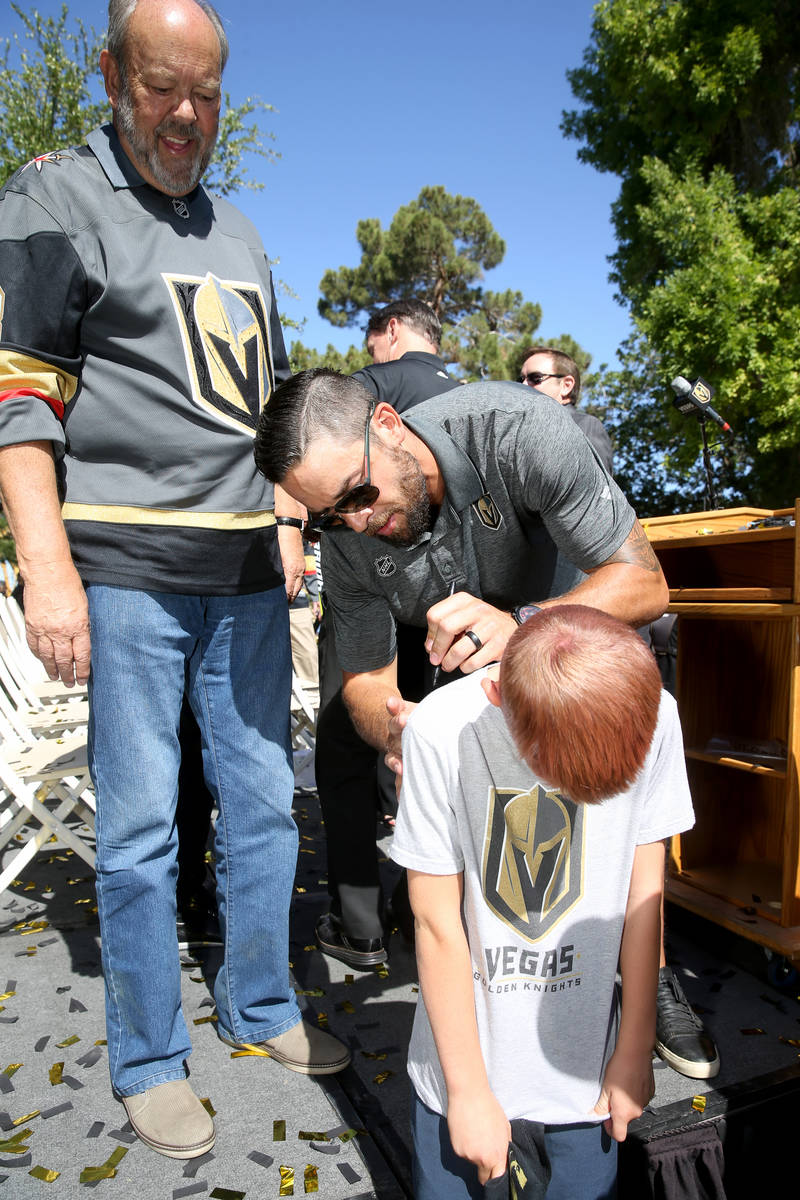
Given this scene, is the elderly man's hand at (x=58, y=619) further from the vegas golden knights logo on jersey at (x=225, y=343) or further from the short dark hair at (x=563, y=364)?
the short dark hair at (x=563, y=364)

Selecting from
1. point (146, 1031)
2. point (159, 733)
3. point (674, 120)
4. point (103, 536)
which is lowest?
point (146, 1031)

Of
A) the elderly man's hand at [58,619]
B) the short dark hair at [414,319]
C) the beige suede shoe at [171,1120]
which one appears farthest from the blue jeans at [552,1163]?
the short dark hair at [414,319]

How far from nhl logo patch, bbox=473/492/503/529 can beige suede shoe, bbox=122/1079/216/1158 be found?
147 centimetres

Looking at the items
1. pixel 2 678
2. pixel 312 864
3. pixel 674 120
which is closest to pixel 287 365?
pixel 312 864

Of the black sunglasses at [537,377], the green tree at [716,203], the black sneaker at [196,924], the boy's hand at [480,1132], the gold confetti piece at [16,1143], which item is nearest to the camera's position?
the boy's hand at [480,1132]

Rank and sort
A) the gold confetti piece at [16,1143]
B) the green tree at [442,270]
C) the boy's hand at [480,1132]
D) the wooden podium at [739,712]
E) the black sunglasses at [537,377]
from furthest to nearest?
the green tree at [442,270]
the black sunglasses at [537,377]
the wooden podium at [739,712]
the gold confetti piece at [16,1143]
the boy's hand at [480,1132]

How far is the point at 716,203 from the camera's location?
12773 mm

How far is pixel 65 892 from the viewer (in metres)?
3.49

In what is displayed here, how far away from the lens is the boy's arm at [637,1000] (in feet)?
4.55

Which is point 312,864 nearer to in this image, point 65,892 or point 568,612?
point 65,892

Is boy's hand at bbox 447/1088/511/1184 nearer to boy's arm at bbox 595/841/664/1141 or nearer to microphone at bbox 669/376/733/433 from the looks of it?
boy's arm at bbox 595/841/664/1141

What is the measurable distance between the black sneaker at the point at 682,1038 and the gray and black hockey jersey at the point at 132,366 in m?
1.57

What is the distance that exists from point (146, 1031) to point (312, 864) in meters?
1.93

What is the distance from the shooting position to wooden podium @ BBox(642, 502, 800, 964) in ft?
7.73
